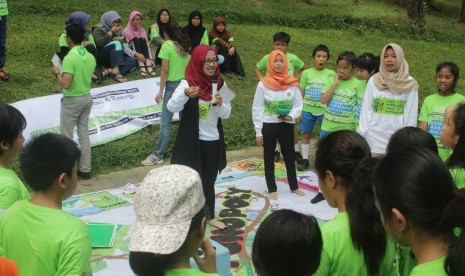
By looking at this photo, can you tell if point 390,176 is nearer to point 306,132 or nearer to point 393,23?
point 306,132

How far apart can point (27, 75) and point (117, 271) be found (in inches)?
189

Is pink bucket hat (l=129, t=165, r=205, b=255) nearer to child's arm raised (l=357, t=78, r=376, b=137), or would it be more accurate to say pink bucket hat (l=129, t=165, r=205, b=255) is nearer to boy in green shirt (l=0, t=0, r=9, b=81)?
child's arm raised (l=357, t=78, r=376, b=137)

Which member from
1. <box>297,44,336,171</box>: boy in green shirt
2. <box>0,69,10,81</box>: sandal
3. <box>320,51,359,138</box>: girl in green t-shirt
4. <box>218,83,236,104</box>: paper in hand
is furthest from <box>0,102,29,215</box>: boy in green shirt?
<box>0,69,10,81</box>: sandal

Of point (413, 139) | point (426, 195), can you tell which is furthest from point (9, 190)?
point (413, 139)

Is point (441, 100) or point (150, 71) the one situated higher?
point (441, 100)

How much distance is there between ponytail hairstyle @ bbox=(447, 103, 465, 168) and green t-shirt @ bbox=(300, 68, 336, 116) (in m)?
3.74

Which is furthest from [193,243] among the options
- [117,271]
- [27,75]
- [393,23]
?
[393,23]

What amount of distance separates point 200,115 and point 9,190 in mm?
2686

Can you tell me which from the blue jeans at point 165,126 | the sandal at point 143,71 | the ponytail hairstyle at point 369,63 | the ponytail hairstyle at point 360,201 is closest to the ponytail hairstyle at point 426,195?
the ponytail hairstyle at point 360,201

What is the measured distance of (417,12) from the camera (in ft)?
55.7

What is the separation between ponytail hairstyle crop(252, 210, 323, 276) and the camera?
1.92 metres

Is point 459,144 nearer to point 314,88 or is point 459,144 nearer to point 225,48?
point 314,88

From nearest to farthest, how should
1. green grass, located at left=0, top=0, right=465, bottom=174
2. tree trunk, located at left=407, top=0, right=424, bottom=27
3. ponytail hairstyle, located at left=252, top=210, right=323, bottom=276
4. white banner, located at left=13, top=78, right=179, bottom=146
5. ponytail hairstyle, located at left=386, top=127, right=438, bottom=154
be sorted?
1. ponytail hairstyle, located at left=252, top=210, right=323, bottom=276
2. ponytail hairstyle, located at left=386, top=127, right=438, bottom=154
3. white banner, located at left=13, top=78, right=179, bottom=146
4. green grass, located at left=0, top=0, right=465, bottom=174
5. tree trunk, located at left=407, top=0, right=424, bottom=27

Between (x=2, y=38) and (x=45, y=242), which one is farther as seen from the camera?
(x=2, y=38)
